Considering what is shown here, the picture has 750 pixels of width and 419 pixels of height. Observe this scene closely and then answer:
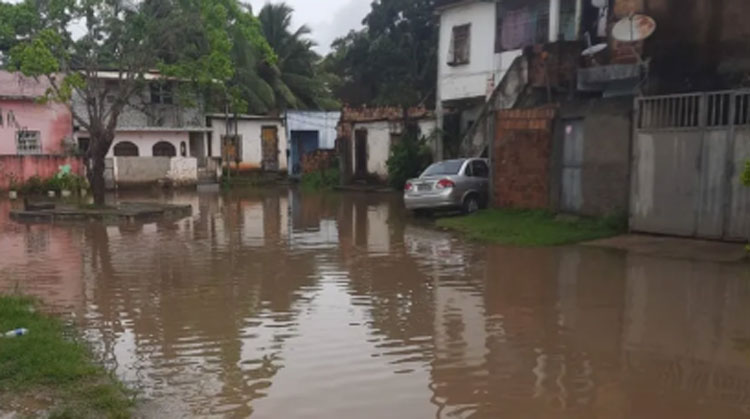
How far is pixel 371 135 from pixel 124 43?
43.8ft

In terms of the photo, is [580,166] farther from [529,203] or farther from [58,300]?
[58,300]

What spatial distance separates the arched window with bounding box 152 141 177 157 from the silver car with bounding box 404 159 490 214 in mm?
22228

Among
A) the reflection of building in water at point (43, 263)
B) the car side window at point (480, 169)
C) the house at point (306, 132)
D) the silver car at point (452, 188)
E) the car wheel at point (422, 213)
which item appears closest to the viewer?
the reflection of building in water at point (43, 263)

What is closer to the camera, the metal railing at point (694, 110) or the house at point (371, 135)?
the metal railing at point (694, 110)

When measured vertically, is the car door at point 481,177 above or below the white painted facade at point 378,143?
below

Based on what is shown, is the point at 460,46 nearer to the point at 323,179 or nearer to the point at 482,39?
the point at 482,39

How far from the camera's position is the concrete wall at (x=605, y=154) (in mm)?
13156

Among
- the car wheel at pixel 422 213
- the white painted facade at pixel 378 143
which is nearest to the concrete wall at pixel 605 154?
the car wheel at pixel 422 213

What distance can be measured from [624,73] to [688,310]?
7.69m

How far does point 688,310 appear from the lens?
7.58 m

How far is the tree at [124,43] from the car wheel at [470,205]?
785 cm

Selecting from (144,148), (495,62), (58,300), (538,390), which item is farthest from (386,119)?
(538,390)

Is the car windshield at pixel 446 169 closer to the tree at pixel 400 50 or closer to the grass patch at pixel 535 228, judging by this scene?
the grass patch at pixel 535 228

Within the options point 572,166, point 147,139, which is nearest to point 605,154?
point 572,166
